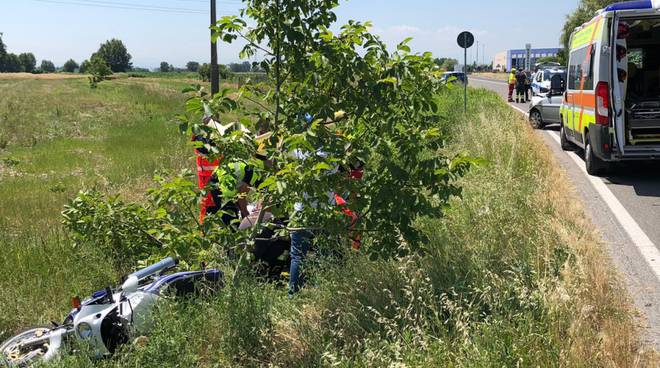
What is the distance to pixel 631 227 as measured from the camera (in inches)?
258

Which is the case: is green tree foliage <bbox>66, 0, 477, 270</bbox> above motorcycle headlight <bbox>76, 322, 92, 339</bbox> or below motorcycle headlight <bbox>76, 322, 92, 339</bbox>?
above

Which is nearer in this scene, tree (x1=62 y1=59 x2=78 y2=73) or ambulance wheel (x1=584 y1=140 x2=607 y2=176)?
ambulance wheel (x1=584 y1=140 x2=607 y2=176)

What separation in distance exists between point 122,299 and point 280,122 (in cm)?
157

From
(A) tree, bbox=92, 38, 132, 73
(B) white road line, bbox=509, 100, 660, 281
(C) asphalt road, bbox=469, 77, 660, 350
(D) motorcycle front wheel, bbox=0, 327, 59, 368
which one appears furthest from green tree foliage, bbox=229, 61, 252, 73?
(A) tree, bbox=92, 38, 132, 73

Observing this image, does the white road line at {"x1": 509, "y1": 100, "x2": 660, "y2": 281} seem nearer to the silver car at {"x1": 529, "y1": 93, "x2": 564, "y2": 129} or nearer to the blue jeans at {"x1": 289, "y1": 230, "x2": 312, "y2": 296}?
the blue jeans at {"x1": 289, "y1": 230, "x2": 312, "y2": 296}

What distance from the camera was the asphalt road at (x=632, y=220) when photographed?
14.7 ft

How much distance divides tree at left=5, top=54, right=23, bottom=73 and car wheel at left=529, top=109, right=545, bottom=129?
6599 inches

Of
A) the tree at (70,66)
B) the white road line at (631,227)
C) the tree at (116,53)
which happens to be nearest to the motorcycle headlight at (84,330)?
the white road line at (631,227)

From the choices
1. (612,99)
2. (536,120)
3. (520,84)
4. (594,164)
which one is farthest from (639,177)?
(520,84)

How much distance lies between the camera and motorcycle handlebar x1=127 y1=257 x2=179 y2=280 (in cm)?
385

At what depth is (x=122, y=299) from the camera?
12.4ft

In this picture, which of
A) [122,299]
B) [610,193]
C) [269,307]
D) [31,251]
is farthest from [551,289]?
[610,193]

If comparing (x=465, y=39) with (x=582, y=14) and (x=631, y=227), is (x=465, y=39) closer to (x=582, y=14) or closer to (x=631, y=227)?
(x=631, y=227)

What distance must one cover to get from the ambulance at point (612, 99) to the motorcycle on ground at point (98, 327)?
23.9 ft
